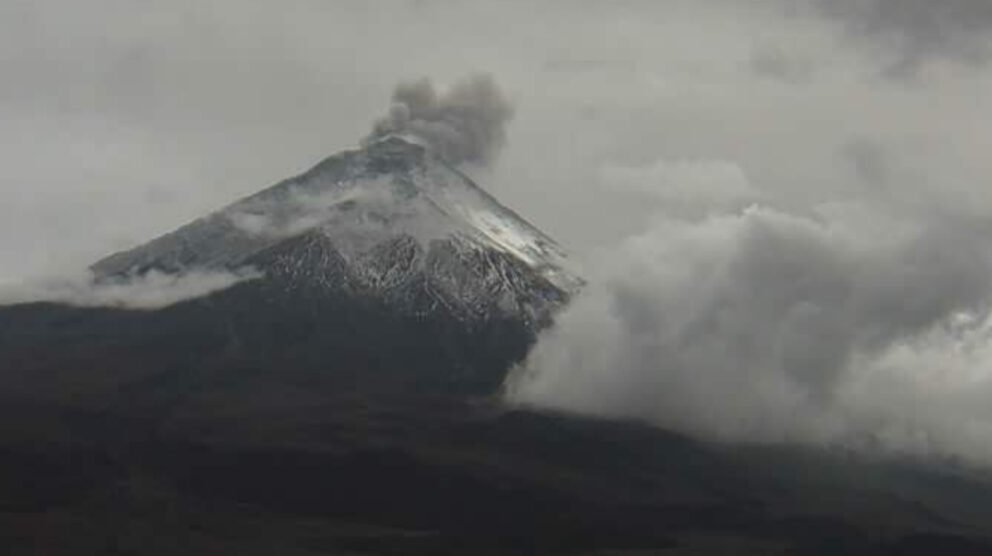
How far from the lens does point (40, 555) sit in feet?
644
